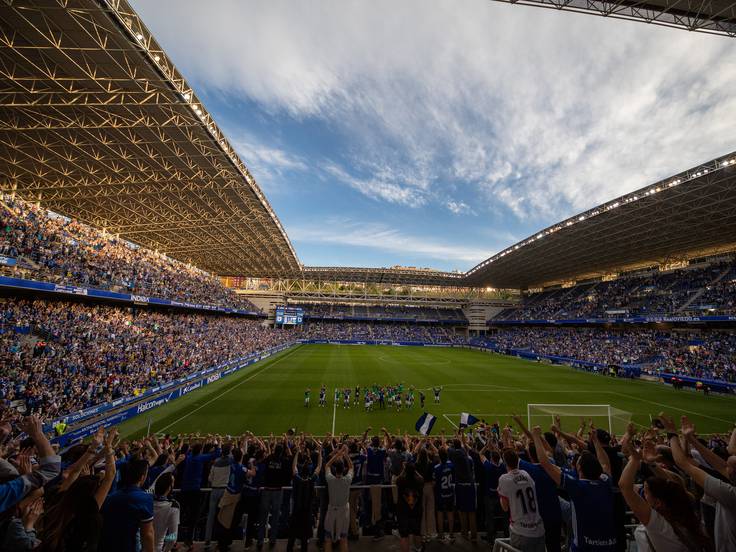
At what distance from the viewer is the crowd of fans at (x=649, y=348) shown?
29998 mm

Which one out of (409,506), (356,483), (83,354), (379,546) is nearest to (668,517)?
(409,506)

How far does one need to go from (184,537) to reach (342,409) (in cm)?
1450

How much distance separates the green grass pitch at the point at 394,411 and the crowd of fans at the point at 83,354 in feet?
8.68

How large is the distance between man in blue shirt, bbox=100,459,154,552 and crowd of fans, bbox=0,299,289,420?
51.9 feet

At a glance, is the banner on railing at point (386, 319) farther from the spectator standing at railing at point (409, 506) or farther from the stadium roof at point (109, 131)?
the spectator standing at railing at point (409, 506)

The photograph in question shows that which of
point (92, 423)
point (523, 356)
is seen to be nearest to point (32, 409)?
point (92, 423)

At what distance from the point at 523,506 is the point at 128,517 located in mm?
3912

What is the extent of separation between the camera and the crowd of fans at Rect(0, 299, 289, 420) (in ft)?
50.4

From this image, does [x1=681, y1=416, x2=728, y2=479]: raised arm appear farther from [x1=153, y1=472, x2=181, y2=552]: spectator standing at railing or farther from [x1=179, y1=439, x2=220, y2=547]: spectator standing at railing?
[x1=179, y1=439, x2=220, y2=547]: spectator standing at railing

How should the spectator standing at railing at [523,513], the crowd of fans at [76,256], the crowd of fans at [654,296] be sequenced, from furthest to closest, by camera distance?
the crowd of fans at [654,296] → the crowd of fans at [76,256] → the spectator standing at railing at [523,513]

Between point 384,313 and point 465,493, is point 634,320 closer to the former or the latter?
point 384,313

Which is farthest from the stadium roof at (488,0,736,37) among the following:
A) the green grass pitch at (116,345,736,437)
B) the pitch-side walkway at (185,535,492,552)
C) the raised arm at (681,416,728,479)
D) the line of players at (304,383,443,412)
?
the line of players at (304,383,443,412)

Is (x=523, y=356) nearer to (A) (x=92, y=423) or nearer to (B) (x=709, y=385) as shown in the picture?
(B) (x=709, y=385)

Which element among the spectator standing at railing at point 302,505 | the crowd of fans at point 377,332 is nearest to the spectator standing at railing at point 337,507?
the spectator standing at railing at point 302,505
